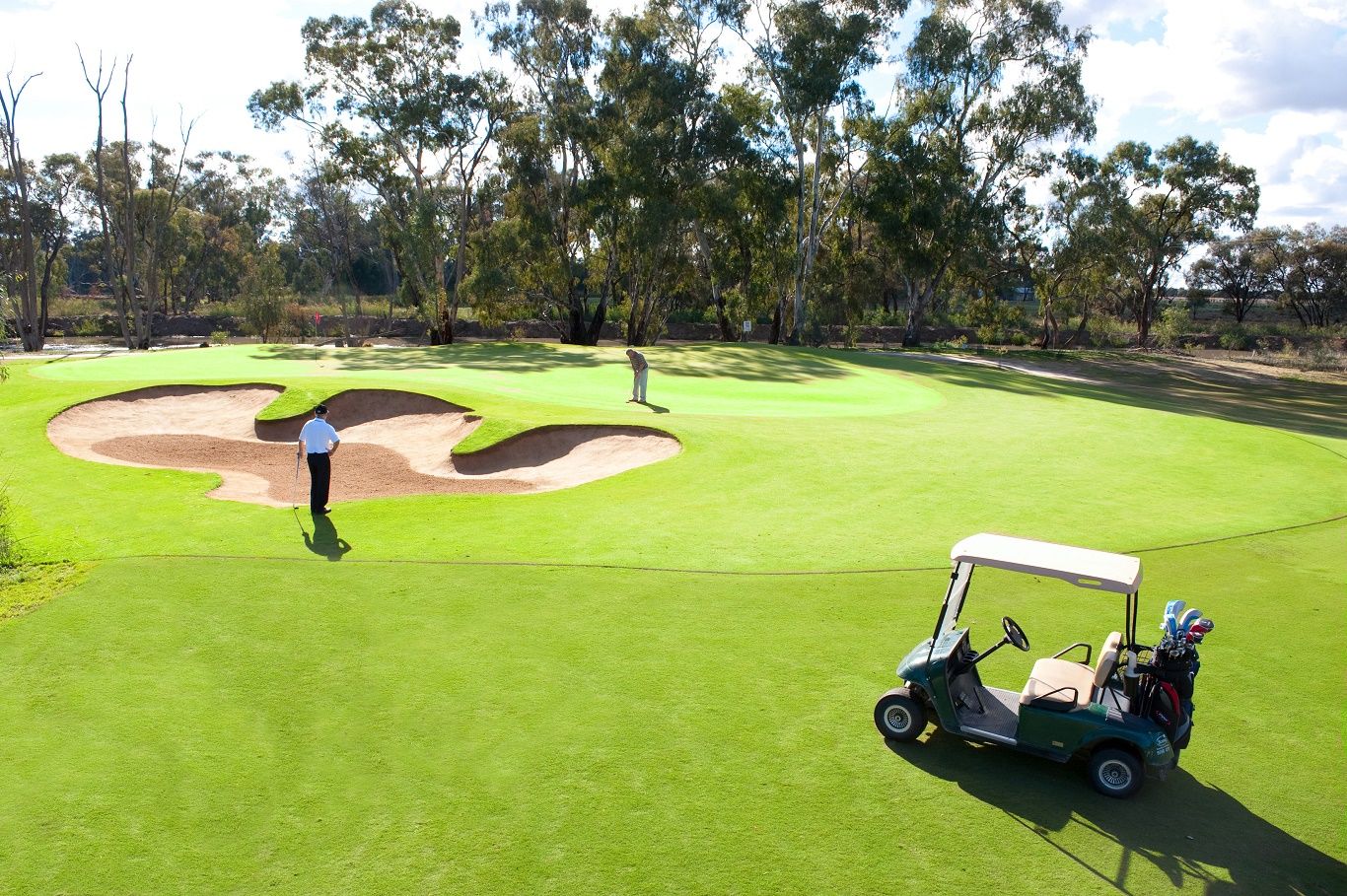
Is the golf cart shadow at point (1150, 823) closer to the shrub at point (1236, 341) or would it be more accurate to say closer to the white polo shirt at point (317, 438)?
the white polo shirt at point (317, 438)

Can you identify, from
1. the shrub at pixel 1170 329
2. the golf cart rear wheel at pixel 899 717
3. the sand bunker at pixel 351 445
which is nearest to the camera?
the golf cart rear wheel at pixel 899 717

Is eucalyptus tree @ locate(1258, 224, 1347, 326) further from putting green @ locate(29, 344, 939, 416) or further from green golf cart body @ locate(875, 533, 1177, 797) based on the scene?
green golf cart body @ locate(875, 533, 1177, 797)

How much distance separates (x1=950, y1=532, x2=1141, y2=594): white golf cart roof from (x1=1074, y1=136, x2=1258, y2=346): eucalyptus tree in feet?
196

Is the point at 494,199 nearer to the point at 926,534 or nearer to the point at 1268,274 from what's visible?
the point at 926,534

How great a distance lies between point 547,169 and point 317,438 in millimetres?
42479

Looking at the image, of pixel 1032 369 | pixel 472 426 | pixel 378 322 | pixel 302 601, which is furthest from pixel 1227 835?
pixel 378 322

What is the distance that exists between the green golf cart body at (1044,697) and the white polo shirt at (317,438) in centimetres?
1106

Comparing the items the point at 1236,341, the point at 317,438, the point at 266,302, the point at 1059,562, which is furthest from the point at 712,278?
the point at 1059,562

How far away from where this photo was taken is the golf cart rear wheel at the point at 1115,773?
7641mm

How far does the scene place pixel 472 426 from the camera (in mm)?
22641

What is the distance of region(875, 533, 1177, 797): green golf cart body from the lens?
25.2 ft

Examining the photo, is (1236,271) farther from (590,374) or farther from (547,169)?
(590,374)

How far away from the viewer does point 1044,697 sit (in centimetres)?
789

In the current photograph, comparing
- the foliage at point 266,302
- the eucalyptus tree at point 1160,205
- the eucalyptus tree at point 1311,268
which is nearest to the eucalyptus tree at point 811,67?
the eucalyptus tree at point 1160,205
